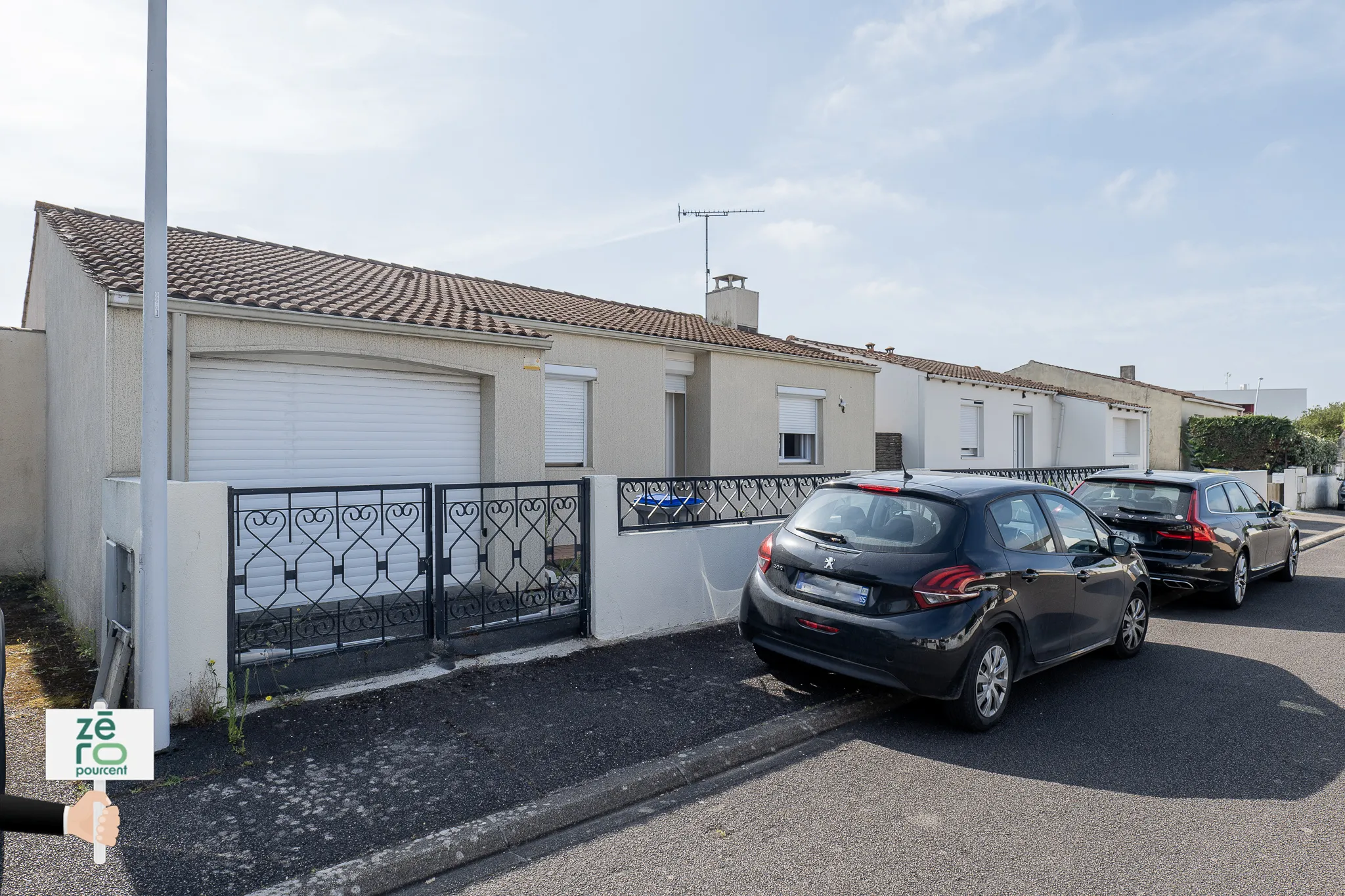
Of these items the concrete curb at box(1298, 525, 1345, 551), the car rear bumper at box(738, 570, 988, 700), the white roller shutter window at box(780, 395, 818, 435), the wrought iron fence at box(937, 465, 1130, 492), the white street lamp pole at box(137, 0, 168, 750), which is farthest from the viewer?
the concrete curb at box(1298, 525, 1345, 551)

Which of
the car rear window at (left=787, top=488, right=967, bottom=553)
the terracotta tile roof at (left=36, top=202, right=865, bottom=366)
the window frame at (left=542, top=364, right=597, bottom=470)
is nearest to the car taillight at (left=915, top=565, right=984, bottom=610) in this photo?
the car rear window at (left=787, top=488, right=967, bottom=553)

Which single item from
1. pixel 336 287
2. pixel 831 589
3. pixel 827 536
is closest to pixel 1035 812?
pixel 831 589

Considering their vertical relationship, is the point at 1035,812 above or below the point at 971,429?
below

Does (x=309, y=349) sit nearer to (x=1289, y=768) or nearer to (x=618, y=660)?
(x=618, y=660)

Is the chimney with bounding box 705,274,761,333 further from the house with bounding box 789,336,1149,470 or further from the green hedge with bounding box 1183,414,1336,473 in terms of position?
the green hedge with bounding box 1183,414,1336,473

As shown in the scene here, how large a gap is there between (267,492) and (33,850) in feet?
7.10

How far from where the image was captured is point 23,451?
9.66 metres

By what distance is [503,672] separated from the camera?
5.62m

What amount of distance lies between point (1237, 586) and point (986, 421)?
1083 cm

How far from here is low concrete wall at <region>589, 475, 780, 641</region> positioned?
21.3 feet

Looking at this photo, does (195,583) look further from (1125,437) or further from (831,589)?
(1125,437)

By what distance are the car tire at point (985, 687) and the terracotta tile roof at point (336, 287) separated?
18.5 ft

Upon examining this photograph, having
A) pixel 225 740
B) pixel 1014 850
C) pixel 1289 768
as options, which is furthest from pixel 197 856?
pixel 1289 768

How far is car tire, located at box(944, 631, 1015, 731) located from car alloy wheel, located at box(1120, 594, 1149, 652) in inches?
80.4
